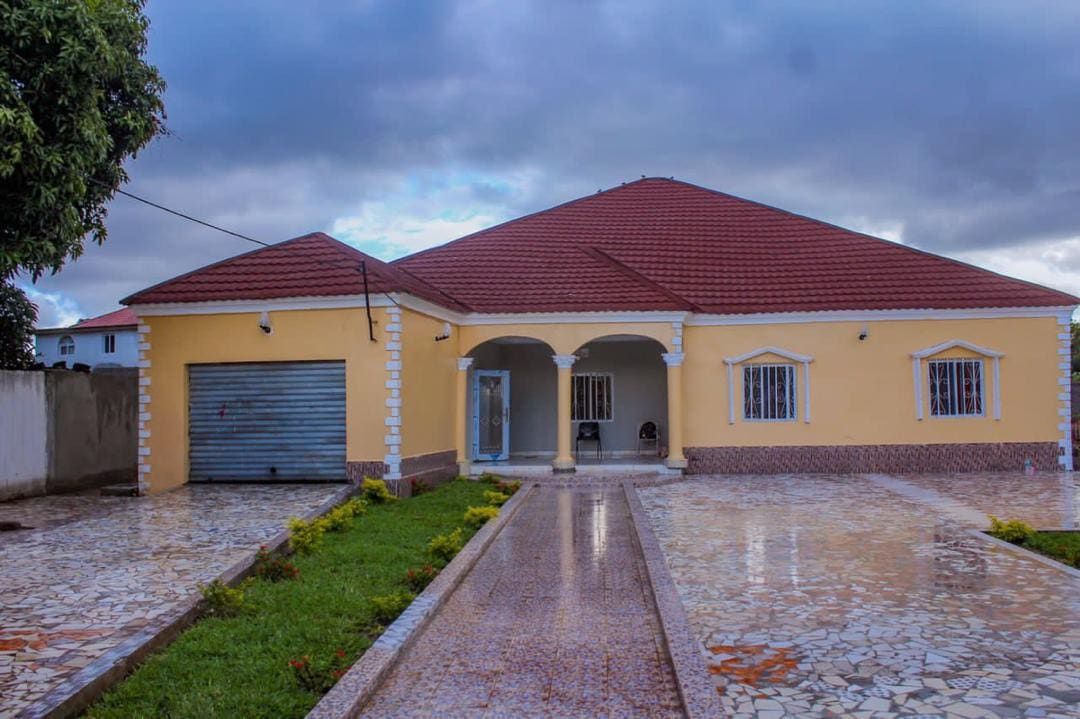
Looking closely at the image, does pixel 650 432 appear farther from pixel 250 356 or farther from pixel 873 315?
pixel 250 356

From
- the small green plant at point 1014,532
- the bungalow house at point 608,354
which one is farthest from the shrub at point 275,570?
the small green plant at point 1014,532

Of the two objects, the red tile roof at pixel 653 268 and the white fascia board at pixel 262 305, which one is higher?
the red tile roof at pixel 653 268

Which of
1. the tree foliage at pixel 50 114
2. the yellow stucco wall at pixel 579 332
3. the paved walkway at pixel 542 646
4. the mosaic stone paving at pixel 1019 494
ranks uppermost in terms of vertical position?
the tree foliage at pixel 50 114

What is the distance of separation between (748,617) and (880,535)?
4.16 m

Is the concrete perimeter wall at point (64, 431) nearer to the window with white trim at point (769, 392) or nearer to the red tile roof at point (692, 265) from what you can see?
the red tile roof at point (692, 265)

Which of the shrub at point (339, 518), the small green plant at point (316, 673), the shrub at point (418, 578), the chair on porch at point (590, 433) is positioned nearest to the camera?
the small green plant at point (316, 673)

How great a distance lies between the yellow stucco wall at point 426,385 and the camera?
14.1 meters

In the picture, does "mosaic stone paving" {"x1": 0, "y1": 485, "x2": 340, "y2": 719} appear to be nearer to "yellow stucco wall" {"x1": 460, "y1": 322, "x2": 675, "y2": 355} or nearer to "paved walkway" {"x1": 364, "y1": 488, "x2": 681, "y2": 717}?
"paved walkway" {"x1": 364, "y1": 488, "x2": 681, "y2": 717}

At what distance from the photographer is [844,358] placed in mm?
17562

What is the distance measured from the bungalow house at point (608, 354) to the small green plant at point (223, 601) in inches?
268

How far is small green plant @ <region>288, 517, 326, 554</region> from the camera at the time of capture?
8.93m

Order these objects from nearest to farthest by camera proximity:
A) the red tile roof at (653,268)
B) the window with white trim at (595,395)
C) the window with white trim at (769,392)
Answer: the red tile roof at (653,268) → the window with white trim at (769,392) → the window with white trim at (595,395)

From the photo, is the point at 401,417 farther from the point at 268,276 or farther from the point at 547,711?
the point at 547,711

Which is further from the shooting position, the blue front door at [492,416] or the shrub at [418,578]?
the blue front door at [492,416]
